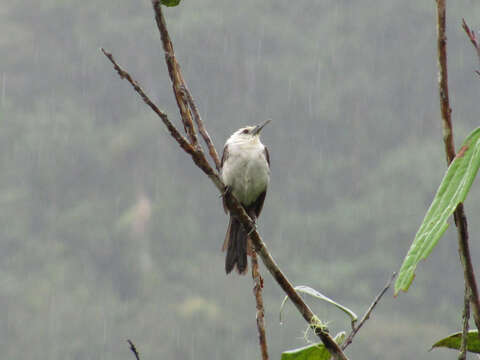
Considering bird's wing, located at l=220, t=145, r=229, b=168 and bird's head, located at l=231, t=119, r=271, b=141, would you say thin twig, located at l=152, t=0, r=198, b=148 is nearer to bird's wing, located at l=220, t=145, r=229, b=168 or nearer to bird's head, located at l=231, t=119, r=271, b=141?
bird's wing, located at l=220, t=145, r=229, b=168

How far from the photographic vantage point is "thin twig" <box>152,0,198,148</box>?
1348 millimetres

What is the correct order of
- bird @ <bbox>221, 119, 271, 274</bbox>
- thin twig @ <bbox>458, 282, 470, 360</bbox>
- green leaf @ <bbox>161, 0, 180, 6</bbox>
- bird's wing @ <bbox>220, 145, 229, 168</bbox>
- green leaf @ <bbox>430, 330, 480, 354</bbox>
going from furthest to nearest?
bird's wing @ <bbox>220, 145, 229, 168</bbox>
bird @ <bbox>221, 119, 271, 274</bbox>
green leaf @ <bbox>161, 0, 180, 6</bbox>
green leaf @ <bbox>430, 330, 480, 354</bbox>
thin twig @ <bbox>458, 282, 470, 360</bbox>

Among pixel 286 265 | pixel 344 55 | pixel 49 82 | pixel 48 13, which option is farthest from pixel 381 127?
pixel 48 13

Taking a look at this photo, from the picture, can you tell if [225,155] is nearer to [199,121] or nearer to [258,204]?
[258,204]

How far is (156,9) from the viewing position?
1.34 metres

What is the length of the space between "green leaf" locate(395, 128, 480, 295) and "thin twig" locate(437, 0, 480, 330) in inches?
2.3

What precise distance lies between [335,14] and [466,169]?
4376cm

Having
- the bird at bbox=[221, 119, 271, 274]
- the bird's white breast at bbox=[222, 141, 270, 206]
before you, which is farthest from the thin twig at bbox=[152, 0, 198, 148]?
the bird's white breast at bbox=[222, 141, 270, 206]

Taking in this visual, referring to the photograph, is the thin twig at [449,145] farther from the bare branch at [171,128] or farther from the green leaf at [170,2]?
the green leaf at [170,2]

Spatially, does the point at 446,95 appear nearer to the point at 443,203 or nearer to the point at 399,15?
the point at 443,203

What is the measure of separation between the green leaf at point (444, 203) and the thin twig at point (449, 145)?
0.20 ft

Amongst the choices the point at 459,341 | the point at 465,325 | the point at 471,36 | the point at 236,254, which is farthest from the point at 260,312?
the point at 236,254

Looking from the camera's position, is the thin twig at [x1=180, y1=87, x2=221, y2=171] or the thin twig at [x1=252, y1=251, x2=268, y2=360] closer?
the thin twig at [x1=252, y1=251, x2=268, y2=360]

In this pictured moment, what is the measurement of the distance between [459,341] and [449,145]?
48 centimetres
